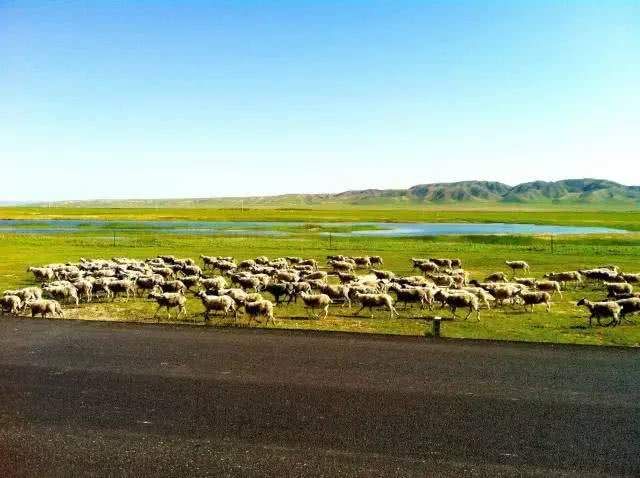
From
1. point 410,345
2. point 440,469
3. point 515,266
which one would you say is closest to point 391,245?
point 515,266

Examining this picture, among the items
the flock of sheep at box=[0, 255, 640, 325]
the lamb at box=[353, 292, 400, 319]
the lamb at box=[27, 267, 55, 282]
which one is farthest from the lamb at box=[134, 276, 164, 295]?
the lamb at box=[353, 292, 400, 319]

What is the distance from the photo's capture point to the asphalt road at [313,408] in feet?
28.2

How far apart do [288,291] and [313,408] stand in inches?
571

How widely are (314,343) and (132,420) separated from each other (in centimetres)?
677

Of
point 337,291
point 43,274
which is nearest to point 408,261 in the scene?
point 337,291

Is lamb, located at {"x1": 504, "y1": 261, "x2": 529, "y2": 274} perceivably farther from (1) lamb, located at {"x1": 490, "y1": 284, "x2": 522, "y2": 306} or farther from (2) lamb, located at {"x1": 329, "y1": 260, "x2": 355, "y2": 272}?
(1) lamb, located at {"x1": 490, "y1": 284, "x2": 522, "y2": 306}

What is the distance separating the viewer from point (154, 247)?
192 feet

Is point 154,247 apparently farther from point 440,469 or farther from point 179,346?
point 440,469

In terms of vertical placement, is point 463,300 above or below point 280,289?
above

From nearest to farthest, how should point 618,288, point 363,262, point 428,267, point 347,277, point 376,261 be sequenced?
point 618,288
point 347,277
point 428,267
point 363,262
point 376,261

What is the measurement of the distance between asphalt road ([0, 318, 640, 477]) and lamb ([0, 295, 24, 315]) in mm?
6066

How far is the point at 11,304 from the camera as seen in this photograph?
21594 mm

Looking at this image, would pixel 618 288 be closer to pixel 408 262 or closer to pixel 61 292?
pixel 408 262

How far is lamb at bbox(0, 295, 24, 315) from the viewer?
21.5 metres
